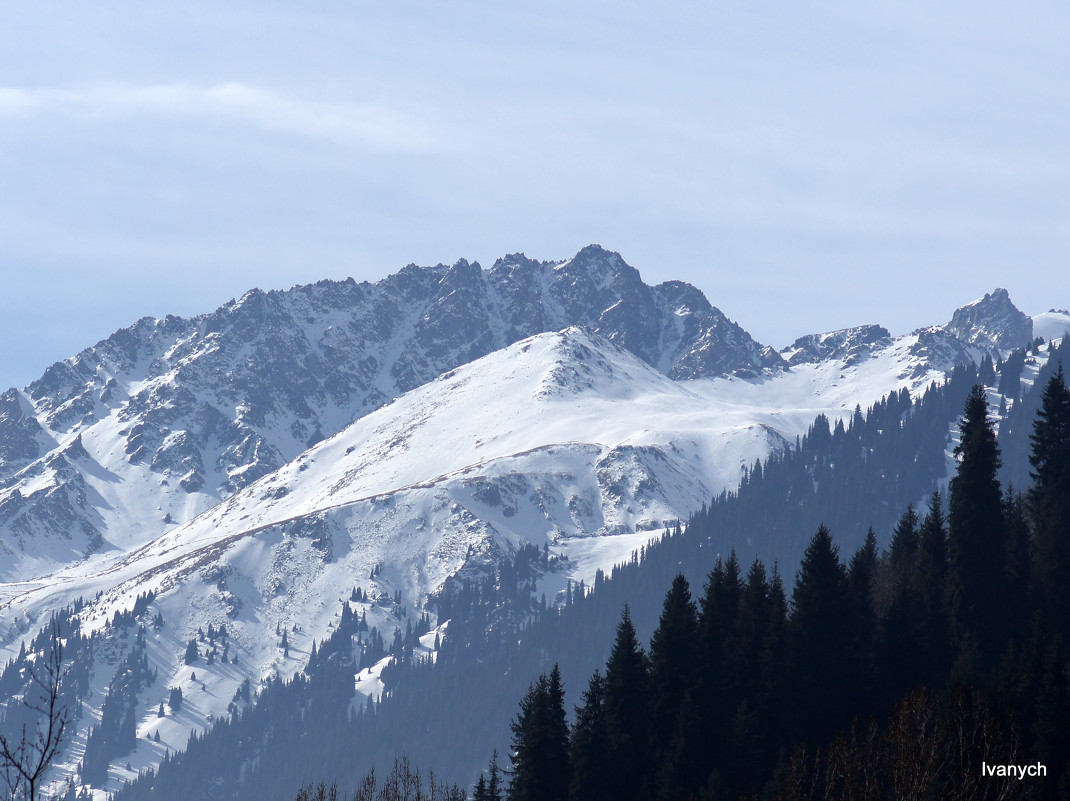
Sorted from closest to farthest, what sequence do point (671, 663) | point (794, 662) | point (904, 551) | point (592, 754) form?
point (592, 754)
point (794, 662)
point (671, 663)
point (904, 551)

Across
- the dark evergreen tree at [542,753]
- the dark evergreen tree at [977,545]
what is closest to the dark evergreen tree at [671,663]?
the dark evergreen tree at [542,753]

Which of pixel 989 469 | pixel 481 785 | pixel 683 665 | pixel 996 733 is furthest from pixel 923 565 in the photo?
pixel 996 733

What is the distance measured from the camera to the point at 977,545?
279 ft

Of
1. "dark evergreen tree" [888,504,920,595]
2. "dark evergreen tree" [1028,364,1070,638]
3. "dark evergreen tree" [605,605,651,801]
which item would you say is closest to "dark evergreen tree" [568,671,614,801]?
"dark evergreen tree" [605,605,651,801]

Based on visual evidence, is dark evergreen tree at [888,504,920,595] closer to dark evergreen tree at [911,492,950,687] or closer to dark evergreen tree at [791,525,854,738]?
dark evergreen tree at [911,492,950,687]

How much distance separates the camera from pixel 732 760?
74.0 meters

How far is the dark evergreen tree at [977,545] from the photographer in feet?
266

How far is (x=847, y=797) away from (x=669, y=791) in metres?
30.6

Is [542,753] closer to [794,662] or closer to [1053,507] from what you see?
[794,662]

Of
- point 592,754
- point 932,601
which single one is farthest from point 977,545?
point 592,754

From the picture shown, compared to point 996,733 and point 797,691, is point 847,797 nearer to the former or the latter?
point 996,733

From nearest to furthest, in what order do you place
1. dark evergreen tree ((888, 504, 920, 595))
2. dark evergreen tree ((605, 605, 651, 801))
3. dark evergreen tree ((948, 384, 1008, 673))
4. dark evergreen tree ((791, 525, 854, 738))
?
dark evergreen tree ((791, 525, 854, 738)) < dark evergreen tree ((605, 605, 651, 801)) < dark evergreen tree ((948, 384, 1008, 673)) < dark evergreen tree ((888, 504, 920, 595))

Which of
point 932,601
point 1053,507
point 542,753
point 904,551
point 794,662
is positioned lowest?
point 542,753

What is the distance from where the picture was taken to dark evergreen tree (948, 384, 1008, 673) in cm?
8119
